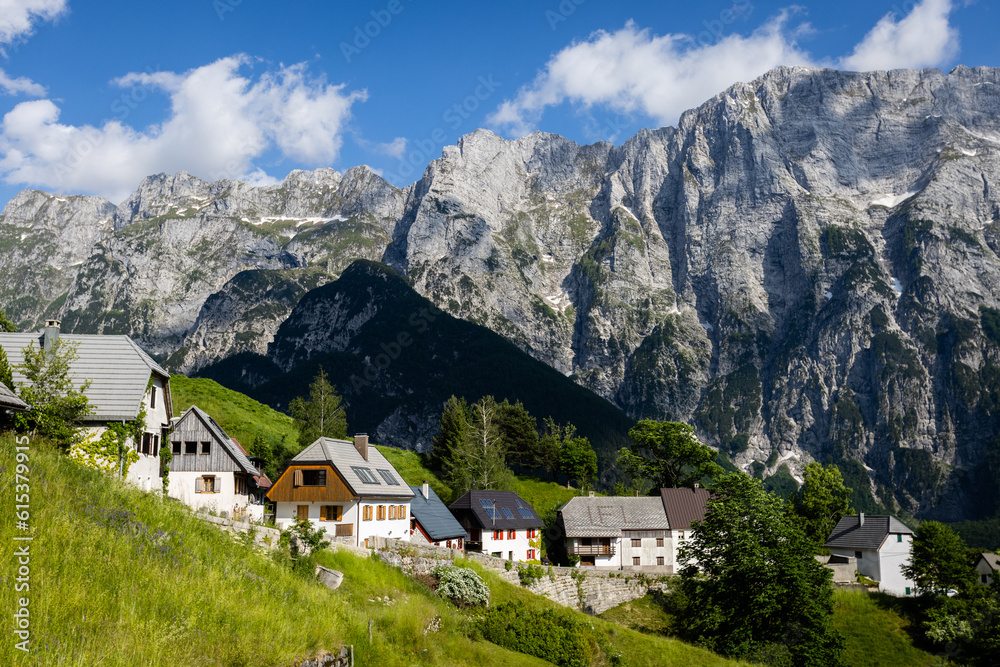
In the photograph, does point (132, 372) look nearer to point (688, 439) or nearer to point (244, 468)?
point (244, 468)

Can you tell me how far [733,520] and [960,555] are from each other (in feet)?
111

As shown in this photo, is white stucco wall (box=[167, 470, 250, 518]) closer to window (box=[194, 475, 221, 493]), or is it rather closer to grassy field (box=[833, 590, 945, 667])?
window (box=[194, 475, 221, 493])

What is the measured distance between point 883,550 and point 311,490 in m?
67.0

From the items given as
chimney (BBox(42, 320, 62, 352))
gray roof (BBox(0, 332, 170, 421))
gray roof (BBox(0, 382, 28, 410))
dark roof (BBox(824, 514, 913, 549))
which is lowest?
dark roof (BBox(824, 514, 913, 549))

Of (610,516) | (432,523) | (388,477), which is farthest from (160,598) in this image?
(610,516)

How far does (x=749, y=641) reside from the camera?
47312mm

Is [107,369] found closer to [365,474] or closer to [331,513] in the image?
[331,513]

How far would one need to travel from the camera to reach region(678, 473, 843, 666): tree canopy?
4700 centimetres

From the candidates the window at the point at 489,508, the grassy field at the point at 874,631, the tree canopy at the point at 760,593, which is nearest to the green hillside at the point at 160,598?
the tree canopy at the point at 760,593

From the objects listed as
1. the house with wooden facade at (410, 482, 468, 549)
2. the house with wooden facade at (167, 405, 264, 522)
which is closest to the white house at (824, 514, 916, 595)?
the house with wooden facade at (410, 482, 468, 549)

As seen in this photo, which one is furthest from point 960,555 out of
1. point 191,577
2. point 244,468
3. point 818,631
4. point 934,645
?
point 191,577

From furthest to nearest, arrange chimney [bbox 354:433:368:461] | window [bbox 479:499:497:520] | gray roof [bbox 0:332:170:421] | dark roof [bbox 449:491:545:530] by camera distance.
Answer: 1. window [bbox 479:499:497:520]
2. dark roof [bbox 449:491:545:530]
3. chimney [bbox 354:433:368:461]
4. gray roof [bbox 0:332:170:421]

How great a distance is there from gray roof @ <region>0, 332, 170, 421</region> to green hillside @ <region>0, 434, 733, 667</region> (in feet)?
37.3

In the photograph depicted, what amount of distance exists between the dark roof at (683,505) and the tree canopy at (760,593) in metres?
24.7
